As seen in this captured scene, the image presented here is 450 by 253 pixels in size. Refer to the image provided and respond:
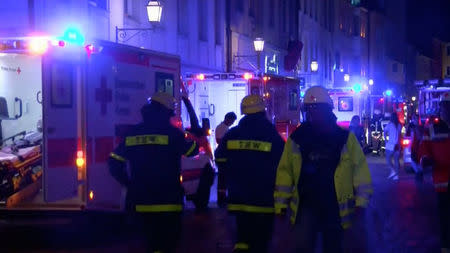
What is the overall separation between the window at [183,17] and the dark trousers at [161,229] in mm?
15653

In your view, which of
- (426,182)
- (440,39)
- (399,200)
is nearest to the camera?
(399,200)

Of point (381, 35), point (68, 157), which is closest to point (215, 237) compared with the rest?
point (68, 157)

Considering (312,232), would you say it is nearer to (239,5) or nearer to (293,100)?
(293,100)

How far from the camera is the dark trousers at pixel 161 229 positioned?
635 cm

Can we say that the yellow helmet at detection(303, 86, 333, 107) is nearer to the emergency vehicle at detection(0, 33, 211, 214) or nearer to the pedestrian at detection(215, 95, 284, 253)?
the pedestrian at detection(215, 95, 284, 253)

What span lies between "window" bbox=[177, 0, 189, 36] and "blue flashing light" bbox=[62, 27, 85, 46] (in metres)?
12.6

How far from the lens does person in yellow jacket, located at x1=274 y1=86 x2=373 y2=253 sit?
222 inches

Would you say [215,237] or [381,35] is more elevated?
[381,35]

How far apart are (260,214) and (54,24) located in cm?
907

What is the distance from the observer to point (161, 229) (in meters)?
6.38

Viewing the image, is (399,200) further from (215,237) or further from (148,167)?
(148,167)

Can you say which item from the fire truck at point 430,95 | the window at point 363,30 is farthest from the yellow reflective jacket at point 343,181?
the window at point 363,30

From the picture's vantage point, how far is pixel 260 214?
6.46 metres

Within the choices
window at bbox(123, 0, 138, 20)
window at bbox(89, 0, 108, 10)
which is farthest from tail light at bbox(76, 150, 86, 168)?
window at bbox(123, 0, 138, 20)
